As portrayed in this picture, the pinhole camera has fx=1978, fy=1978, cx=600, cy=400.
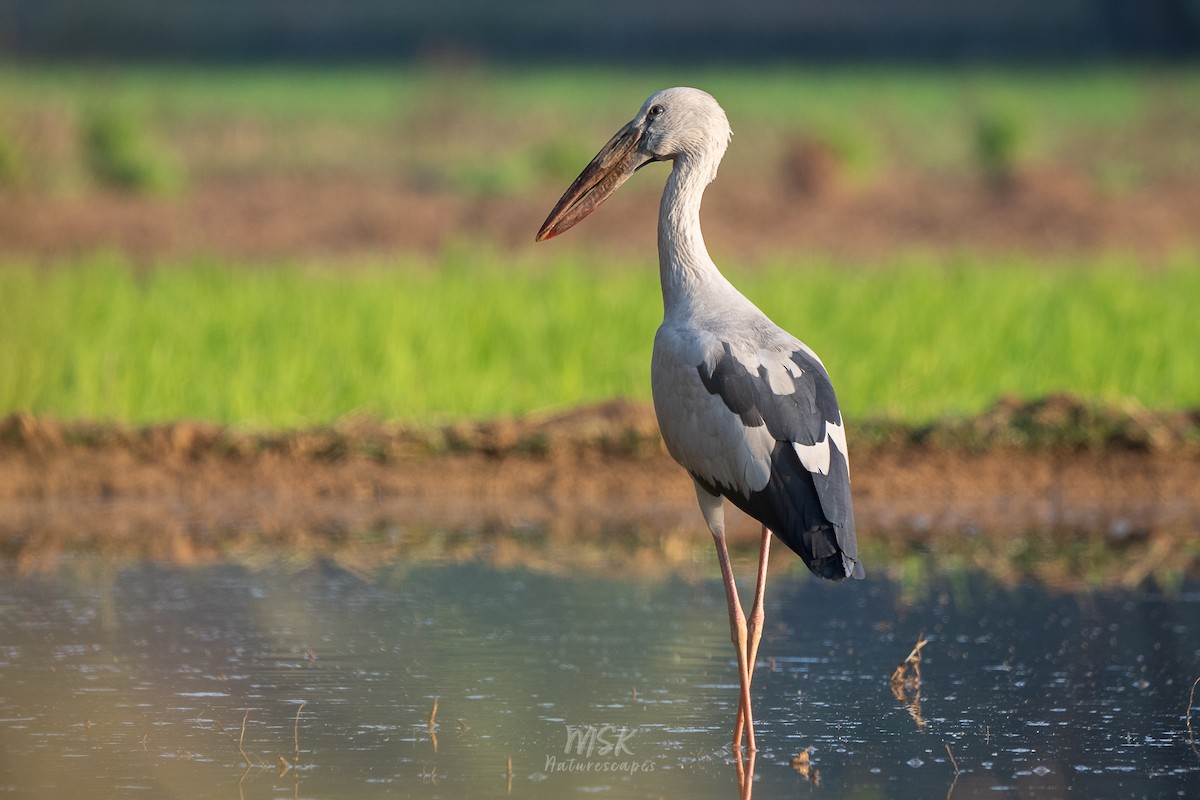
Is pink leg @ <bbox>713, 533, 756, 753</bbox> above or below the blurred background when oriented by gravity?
below

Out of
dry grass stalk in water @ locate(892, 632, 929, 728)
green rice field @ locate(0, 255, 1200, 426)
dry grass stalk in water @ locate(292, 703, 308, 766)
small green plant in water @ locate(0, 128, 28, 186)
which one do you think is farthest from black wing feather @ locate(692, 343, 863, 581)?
small green plant in water @ locate(0, 128, 28, 186)

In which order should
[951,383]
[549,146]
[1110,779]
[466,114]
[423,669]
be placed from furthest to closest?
[466,114] < [549,146] < [951,383] < [423,669] < [1110,779]

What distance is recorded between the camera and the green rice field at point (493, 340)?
34.2 ft

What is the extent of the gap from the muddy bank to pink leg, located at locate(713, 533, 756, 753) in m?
2.33

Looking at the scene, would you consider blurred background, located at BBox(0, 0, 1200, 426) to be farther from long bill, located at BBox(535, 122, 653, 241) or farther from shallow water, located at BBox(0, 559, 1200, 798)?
long bill, located at BBox(535, 122, 653, 241)

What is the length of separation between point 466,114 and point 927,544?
2604cm

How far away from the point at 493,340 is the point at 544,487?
104 inches

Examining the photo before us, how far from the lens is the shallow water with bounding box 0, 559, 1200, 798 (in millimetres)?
5129

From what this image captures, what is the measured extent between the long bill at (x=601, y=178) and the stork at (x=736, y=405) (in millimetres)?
105

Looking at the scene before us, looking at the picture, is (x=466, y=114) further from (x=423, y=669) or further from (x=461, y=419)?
(x=423, y=669)

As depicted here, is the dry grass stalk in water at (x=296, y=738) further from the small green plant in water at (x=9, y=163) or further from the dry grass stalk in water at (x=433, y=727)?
the small green plant in water at (x=9, y=163)

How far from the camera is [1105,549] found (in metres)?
8.28

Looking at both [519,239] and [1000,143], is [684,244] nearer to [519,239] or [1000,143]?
[519,239]

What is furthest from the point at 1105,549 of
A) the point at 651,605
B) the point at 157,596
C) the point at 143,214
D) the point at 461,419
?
the point at 143,214
